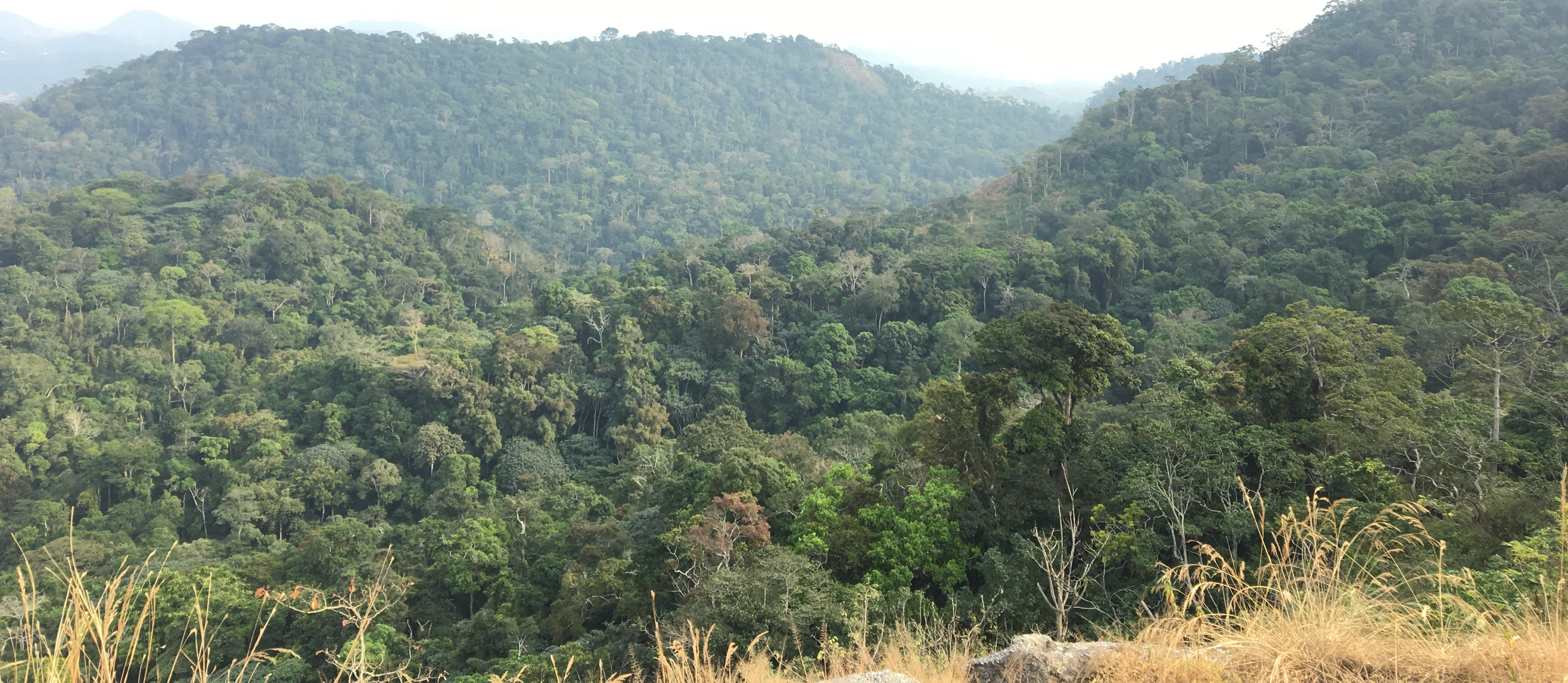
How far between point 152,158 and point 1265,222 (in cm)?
9137

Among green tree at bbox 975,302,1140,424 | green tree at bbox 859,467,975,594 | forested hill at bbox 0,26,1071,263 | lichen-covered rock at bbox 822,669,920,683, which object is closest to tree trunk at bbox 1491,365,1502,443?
green tree at bbox 975,302,1140,424

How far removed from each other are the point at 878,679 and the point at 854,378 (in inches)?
938

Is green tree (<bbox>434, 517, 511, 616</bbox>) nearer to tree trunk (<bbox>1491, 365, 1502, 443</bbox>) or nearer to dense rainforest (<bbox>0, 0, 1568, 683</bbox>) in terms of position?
dense rainforest (<bbox>0, 0, 1568, 683</bbox>)

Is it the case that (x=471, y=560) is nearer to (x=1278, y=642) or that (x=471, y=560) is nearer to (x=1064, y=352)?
(x=1064, y=352)

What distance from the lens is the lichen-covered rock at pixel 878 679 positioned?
334cm

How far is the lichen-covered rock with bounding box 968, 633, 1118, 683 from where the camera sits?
3.27 meters

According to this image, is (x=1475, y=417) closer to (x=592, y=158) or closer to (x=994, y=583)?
A: (x=994, y=583)

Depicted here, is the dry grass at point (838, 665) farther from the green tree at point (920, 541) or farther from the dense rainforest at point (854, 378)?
the green tree at point (920, 541)

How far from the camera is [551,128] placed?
89.0 m

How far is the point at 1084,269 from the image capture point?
2928cm

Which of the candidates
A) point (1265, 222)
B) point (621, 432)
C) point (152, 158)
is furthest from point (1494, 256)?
point (152, 158)

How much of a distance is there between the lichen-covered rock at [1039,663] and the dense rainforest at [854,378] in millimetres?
977

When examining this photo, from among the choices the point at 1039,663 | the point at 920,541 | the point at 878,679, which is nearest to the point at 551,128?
the point at 920,541

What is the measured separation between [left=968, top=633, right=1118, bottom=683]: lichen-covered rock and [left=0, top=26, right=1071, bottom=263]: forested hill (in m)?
65.2
